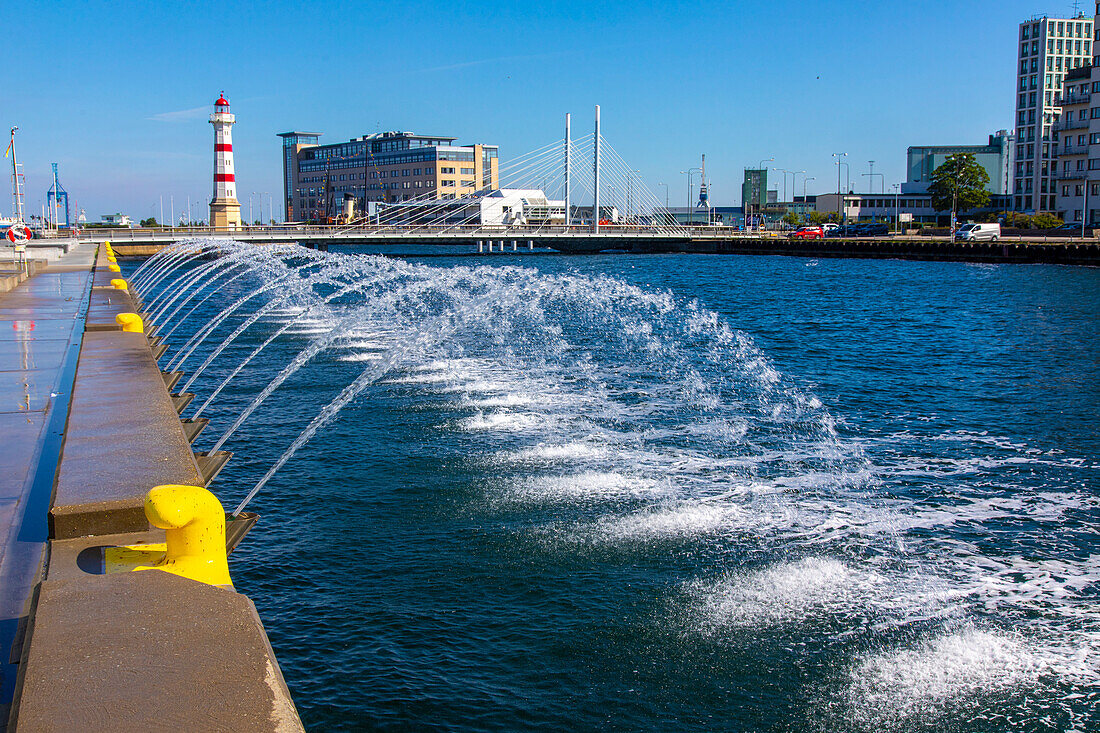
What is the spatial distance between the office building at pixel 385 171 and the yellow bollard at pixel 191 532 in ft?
498

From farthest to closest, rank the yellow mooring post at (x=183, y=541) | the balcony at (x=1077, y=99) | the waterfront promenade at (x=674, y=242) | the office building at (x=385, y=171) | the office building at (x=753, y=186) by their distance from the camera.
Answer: the office building at (x=753, y=186) → the office building at (x=385, y=171) → the balcony at (x=1077, y=99) → the waterfront promenade at (x=674, y=242) → the yellow mooring post at (x=183, y=541)

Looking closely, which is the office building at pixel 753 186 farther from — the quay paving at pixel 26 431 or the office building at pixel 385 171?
the quay paving at pixel 26 431

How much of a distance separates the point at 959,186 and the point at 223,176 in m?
86.7

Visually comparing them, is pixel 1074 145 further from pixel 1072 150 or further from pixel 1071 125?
pixel 1071 125

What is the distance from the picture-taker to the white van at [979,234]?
89625mm

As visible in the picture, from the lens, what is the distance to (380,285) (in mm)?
53750

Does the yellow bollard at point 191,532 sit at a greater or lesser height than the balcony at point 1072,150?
lesser

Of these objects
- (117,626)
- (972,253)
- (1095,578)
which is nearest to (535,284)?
(1095,578)

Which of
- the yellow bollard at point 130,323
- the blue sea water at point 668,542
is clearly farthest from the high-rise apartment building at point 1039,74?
the yellow bollard at point 130,323

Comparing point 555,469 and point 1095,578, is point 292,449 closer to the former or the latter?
point 555,469

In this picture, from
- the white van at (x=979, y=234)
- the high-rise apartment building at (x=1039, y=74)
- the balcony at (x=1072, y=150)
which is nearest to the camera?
the white van at (x=979, y=234)

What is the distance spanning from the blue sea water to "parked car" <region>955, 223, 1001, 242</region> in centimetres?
7287

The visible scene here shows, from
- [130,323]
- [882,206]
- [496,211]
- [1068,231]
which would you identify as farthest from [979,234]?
[130,323]

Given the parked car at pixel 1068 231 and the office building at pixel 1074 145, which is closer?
the parked car at pixel 1068 231
